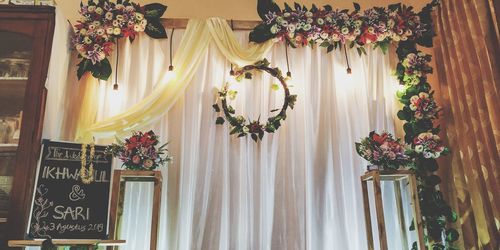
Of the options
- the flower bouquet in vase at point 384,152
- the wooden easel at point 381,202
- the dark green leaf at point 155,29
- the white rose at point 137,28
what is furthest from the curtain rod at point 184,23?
the wooden easel at point 381,202

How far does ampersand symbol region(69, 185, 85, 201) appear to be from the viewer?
200 centimetres

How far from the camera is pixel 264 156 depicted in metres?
2.38

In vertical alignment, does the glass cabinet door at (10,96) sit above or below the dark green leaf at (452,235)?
above

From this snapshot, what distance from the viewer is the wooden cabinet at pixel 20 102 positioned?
1918 mm

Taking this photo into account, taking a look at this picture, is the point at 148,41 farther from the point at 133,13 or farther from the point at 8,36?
the point at 8,36

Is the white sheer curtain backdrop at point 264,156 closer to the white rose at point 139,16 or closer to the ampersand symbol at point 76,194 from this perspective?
the white rose at point 139,16

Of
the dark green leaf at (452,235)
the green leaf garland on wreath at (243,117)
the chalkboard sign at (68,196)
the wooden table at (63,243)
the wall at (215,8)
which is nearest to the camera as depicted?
the wooden table at (63,243)

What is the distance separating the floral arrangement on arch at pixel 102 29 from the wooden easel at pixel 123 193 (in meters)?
0.70

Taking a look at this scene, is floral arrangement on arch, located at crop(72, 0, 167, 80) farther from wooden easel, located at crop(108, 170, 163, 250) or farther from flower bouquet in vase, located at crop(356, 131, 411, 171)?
flower bouquet in vase, located at crop(356, 131, 411, 171)

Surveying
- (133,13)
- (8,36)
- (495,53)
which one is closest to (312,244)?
(495,53)

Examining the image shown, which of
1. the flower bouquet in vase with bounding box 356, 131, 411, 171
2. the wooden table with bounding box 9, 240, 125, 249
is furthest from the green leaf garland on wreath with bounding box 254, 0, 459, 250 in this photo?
the wooden table with bounding box 9, 240, 125, 249

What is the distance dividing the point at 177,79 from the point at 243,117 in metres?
0.48

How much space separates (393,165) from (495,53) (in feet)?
2.68

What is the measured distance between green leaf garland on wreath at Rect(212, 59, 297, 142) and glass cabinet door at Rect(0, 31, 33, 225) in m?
1.07
